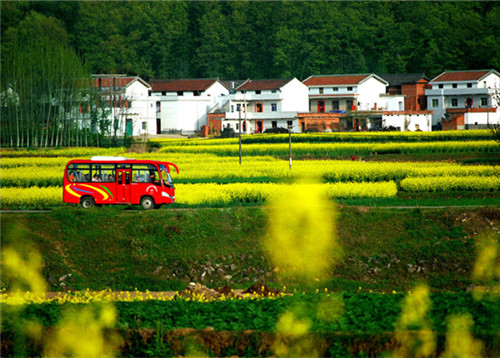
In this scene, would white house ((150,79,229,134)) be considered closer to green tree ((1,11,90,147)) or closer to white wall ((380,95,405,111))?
green tree ((1,11,90,147))

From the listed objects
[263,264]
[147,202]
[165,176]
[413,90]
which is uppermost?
[413,90]

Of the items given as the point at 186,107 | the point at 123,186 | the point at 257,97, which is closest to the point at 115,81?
the point at 186,107

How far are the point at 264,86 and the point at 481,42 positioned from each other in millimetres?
27497

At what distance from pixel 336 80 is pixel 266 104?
28.9 ft

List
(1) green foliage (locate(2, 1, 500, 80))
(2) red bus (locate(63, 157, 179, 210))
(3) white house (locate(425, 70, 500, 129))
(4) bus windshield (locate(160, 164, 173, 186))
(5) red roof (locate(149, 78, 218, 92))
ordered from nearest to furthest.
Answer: (2) red bus (locate(63, 157, 179, 210)) < (4) bus windshield (locate(160, 164, 173, 186)) < (3) white house (locate(425, 70, 500, 129)) < (5) red roof (locate(149, 78, 218, 92)) < (1) green foliage (locate(2, 1, 500, 80))

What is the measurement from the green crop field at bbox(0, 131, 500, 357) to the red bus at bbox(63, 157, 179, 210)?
660mm

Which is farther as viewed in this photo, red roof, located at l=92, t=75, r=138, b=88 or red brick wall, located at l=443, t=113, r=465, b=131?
red roof, located at l=92, t=75, r=138, b=88

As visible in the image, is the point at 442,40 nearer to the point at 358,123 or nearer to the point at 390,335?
the point at 358,123

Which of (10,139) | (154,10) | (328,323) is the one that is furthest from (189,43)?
(328,323)

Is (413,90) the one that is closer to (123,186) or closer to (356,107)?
(356,107)

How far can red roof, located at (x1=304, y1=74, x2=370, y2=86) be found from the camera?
87.8 meters

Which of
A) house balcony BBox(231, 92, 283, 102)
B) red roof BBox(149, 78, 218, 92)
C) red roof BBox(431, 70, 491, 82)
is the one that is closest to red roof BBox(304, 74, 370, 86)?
house balcony BBox(231, 92, 283, 102)

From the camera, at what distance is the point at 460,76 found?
86062mm

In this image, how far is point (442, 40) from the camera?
98.8 metres
